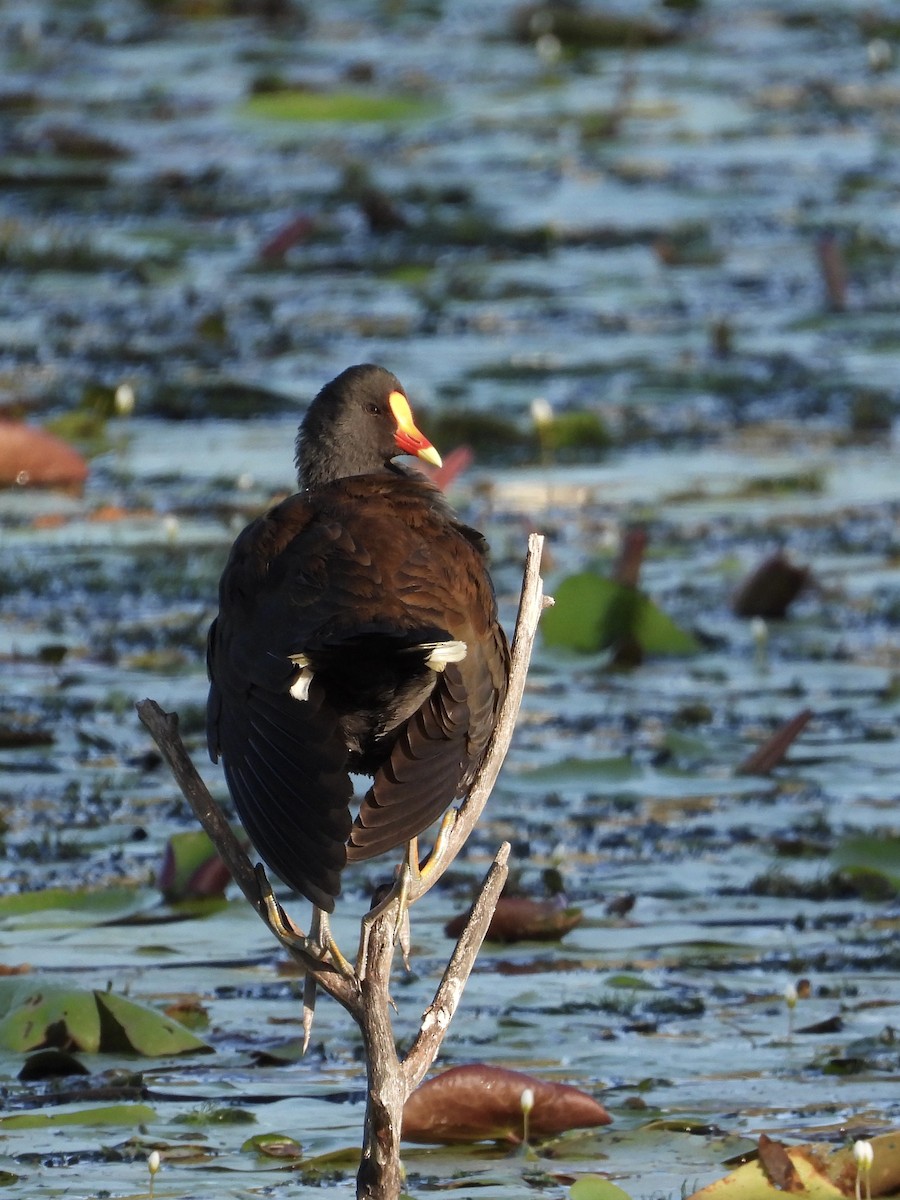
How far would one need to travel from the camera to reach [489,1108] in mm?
4020

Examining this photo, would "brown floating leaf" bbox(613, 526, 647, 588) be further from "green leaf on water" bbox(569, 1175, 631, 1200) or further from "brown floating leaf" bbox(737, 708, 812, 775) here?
"green leaf on water" bbox(569, 1175, 631, 1200)

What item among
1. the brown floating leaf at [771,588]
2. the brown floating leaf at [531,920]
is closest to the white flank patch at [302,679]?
the brown floating leaf at [531,920]

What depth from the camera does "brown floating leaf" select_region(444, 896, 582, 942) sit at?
16.2ft

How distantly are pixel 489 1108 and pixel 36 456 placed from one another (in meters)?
4.55

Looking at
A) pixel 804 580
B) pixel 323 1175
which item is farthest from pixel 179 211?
pixel 323 1175

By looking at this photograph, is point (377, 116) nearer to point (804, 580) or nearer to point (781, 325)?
point (781, 325)

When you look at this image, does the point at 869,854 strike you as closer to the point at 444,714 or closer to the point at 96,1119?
the point at 96,1119

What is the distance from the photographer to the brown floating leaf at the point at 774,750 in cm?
577

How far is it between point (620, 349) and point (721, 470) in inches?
66.4

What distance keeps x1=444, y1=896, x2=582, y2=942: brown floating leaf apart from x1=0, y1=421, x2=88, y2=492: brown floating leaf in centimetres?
355

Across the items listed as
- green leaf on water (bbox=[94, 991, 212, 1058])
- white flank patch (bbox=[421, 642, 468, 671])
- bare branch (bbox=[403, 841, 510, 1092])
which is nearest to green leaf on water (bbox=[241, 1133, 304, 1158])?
green leaf on water (bbox=[94, 991, 212, 1058])

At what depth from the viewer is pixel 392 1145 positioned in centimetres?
331

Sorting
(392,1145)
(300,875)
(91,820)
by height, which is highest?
(300,875)

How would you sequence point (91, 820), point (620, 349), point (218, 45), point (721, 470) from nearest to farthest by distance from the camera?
1. point (91, 820)
2. point (721, 470)
3. point (620, 349)
4. point (218, 45)
